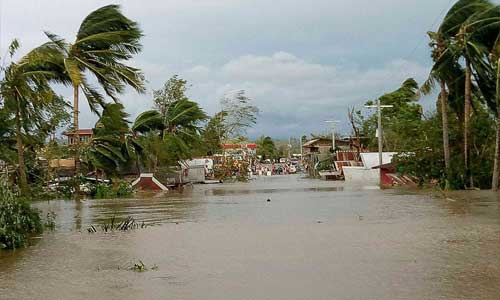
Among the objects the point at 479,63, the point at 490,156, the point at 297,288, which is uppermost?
the point at 479,63

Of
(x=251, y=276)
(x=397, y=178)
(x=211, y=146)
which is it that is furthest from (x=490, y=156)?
(x=211, y=146)

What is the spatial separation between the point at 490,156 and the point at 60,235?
21.0 meters

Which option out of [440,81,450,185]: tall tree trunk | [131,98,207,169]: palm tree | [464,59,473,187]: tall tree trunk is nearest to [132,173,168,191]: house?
[131,98,207,169]: palm tree

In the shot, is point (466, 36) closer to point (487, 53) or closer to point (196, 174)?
point (487, 53)

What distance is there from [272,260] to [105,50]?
1840cm

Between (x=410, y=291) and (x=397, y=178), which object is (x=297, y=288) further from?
(x=397, y=178)

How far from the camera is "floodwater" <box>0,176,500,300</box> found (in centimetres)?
647

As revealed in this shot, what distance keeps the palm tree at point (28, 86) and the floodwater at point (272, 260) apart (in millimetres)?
3404

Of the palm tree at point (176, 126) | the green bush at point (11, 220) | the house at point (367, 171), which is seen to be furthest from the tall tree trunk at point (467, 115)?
the green bush at point (11, 220)

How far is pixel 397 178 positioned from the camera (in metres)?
36.0

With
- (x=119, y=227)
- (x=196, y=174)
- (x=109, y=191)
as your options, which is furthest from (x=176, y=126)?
(x=119, y=227)

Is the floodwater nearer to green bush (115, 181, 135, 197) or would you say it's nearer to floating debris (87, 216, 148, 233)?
floating debris (87, 216, 148, 233)

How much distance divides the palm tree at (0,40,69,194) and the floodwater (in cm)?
340

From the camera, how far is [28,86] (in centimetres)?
1586
